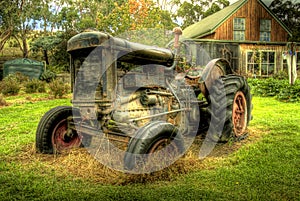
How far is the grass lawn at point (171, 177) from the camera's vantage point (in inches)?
126

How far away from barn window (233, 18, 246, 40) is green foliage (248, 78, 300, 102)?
8.10 meters

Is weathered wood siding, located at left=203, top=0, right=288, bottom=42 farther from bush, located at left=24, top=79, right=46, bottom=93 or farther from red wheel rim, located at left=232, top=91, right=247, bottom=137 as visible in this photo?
red wheel rim, located at left=232, top=91, right=247, bottom=137

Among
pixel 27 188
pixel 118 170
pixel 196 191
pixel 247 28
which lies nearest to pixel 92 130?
pixel 118 170

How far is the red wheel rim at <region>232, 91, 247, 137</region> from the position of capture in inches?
221

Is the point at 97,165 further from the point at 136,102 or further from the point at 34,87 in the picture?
the point at 34,87

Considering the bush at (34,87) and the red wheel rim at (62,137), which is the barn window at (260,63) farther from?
the red wheel rim at (62,137)

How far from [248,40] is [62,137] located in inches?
839

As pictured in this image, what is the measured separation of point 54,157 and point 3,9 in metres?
27.3

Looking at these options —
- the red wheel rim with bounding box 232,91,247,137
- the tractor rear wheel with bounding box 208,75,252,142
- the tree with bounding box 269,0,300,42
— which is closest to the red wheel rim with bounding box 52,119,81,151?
the tractor rear wheel with bounding box 208,75,252,142

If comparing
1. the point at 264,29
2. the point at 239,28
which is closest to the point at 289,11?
the point at 264,29

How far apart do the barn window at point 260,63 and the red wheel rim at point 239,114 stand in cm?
1688

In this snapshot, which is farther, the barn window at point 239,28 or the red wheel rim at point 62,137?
the barn window at point 239,28

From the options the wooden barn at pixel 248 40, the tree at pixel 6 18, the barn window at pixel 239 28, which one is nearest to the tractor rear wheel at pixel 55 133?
the wooden barn at pixel 248 40

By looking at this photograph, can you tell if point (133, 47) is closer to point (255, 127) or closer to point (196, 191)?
point (196, 191)
